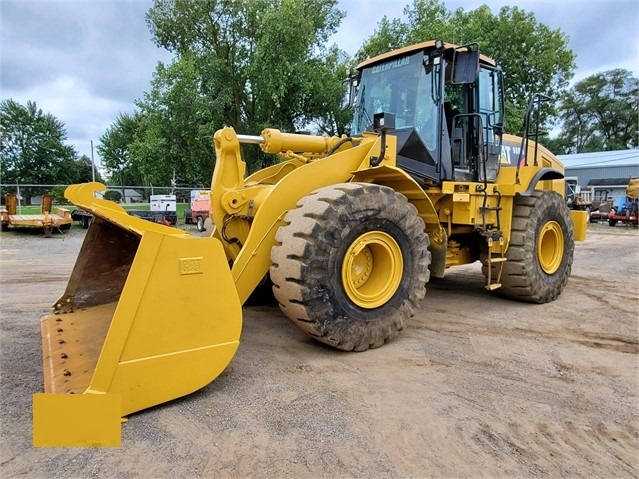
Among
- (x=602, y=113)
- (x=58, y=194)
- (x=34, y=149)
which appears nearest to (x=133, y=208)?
(x=58, y=194)

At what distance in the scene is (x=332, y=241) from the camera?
11.8 ft

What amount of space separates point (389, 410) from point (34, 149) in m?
54.4

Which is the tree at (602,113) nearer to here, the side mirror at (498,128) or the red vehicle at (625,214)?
the red vehicle at (625,214)

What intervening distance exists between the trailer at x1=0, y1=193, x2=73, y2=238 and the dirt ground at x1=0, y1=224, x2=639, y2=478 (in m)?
11.5

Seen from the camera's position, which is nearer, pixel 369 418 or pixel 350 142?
pixel 369 418

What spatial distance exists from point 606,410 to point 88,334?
3741 millimetres

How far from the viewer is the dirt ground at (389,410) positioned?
7.86 feet

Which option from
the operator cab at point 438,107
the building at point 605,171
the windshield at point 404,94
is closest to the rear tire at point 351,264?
the operator cab at point 438,107

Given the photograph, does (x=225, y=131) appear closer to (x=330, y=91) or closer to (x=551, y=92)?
(x=330, y=91)

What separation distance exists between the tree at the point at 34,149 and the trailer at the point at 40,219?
114 ft

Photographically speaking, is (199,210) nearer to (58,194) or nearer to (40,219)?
(40,219)

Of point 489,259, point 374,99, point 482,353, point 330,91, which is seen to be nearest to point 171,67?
point 330,91

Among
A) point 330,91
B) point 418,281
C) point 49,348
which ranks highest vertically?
point 330,91

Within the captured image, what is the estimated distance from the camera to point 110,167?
185 feet
